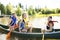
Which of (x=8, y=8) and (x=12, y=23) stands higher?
(x=8, y=8)

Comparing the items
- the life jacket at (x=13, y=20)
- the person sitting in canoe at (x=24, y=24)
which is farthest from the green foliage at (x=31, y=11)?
the life jacket at (x=13, y=20)

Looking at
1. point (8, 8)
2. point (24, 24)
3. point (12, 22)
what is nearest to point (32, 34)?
point (24, 24)

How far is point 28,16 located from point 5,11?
0.78ft

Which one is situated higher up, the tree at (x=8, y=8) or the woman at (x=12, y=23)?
the tree at (x=8, y=8)

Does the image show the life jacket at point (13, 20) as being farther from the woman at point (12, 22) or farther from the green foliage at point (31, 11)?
the green foliage at point (31, 11)

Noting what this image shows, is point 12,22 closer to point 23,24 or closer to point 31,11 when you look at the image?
point 23,24

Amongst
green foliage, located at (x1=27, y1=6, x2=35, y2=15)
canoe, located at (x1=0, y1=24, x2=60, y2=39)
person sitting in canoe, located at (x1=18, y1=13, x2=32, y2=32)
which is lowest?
canoe, located at (x1=0, y1=24, x2=60, y2=39)

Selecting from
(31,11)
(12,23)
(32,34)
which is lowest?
(32,34)

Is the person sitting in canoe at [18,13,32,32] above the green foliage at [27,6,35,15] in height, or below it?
below

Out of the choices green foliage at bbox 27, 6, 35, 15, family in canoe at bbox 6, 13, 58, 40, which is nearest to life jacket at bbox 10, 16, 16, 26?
family in canoe at bbox 6, 13, 58, 40

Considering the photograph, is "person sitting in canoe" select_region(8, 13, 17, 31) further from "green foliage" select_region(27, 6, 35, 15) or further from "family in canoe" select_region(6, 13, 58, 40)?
"green foliage" select_region(27, 6, 35, 15)

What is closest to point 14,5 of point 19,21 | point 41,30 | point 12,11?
point 12,11

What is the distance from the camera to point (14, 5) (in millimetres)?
1699

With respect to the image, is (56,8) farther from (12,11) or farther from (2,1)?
(2,1)
